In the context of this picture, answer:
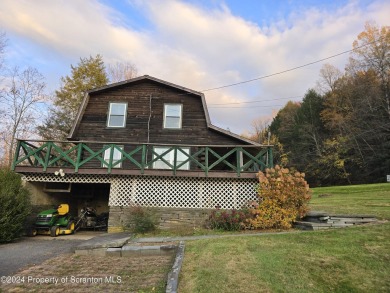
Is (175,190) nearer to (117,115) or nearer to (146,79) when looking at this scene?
(117,115)

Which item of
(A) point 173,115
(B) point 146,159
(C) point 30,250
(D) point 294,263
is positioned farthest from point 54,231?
(D) point 294,263

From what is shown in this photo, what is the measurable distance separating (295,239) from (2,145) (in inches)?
1332

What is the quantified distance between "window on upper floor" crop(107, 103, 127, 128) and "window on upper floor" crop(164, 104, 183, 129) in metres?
2.43

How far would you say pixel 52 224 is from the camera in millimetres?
10484

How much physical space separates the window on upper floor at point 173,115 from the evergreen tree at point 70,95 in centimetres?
2036

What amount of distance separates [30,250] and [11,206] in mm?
2026

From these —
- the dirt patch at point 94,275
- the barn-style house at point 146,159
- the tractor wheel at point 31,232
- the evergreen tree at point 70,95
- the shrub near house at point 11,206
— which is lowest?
the dirt patch at point 94,275

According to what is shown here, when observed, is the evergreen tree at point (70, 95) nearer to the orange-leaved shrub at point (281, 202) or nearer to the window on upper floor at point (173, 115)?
the window on upper floor at point (173, 115)

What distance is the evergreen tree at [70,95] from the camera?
3155 cm

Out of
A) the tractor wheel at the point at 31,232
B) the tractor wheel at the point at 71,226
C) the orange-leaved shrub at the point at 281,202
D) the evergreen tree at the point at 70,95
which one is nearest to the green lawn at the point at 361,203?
the orange-leaved shrub at the point at 281,202

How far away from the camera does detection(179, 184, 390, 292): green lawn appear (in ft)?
14.0

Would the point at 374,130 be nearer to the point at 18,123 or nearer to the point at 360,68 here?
the point at 360,68

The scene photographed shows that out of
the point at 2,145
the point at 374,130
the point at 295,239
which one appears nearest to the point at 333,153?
the point at 374,130

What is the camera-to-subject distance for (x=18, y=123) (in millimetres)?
28328
